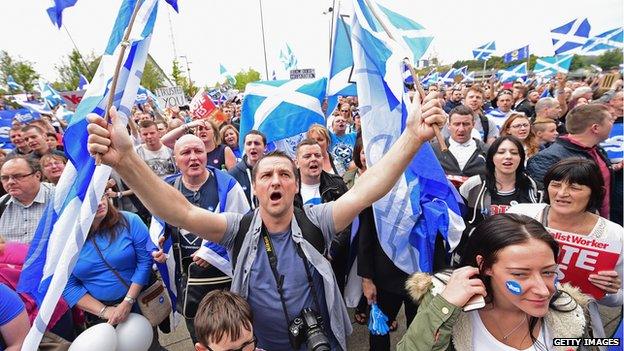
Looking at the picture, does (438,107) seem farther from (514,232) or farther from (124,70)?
(124,70)

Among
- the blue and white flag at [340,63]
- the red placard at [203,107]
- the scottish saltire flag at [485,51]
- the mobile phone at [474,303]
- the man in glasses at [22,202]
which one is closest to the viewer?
the mobile phone at [474,303]

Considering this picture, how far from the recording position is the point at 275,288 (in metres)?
1.67

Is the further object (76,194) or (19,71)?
(19,71)

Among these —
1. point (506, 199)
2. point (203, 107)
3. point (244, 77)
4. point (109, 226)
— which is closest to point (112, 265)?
point (109, 226)

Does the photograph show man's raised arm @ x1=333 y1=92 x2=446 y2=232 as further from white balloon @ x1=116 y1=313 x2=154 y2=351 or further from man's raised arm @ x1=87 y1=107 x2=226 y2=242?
white balloon @ x1=116 y1=313 x2=154 y2=351

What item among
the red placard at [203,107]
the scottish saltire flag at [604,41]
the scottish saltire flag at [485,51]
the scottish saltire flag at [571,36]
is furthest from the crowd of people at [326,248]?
the scottish saltire flag at [485,51]

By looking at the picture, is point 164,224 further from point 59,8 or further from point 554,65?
point 554,65

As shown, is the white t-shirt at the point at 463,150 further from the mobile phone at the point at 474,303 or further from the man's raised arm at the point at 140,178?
the man's raised arm at the point at 140,178

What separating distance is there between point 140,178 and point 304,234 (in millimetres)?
759

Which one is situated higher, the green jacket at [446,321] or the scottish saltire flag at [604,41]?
→ the scottish saltire flag at [604,41]

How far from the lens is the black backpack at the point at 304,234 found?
1.74 meters

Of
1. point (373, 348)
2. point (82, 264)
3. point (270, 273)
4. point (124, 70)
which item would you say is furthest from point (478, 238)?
point (82, 264)

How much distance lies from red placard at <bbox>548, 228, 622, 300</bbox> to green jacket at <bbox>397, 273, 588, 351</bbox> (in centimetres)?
64

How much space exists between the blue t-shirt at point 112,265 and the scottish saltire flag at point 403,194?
5.35 ft
